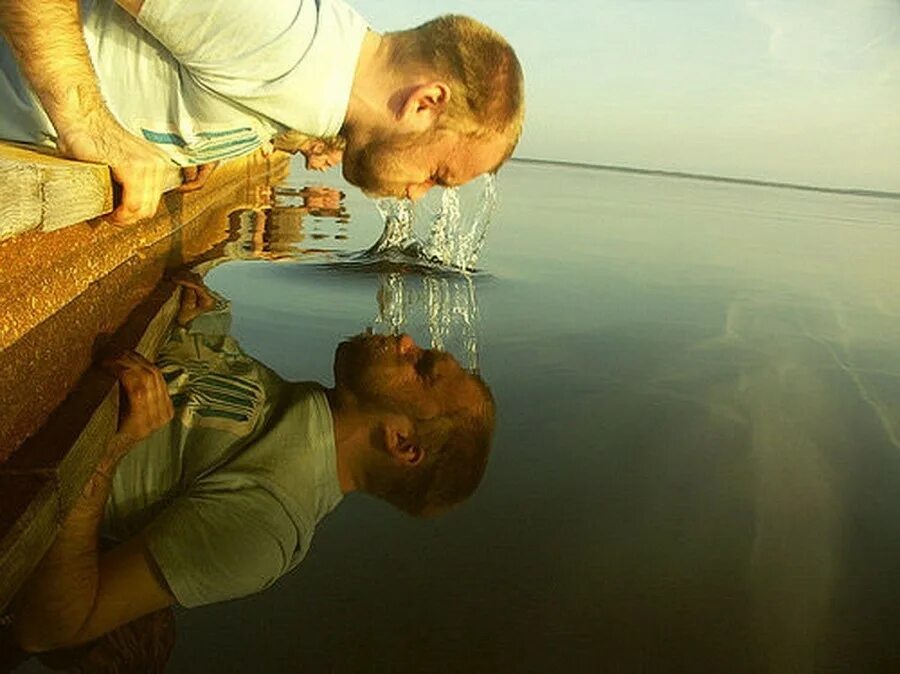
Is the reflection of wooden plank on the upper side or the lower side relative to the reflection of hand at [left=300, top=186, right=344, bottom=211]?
upper

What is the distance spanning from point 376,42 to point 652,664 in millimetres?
1511

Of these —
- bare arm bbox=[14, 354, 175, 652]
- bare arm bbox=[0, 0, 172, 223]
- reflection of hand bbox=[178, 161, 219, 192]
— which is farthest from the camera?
reflection of hand bbox=[178, 161, 219, 192]

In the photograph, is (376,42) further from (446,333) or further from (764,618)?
(764,618)

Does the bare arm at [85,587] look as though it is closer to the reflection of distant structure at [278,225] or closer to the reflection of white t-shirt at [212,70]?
the reflection of white t-shirt at [212,70]

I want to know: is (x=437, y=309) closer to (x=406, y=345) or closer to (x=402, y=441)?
(x=406, y=345)

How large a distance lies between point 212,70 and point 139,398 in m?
0.68

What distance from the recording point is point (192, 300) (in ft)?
8.85

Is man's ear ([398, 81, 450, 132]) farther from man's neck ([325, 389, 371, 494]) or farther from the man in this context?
man's neck ([325, 389, 371, 494])

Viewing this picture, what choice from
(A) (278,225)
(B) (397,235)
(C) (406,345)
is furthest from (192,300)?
(A) (278,225)

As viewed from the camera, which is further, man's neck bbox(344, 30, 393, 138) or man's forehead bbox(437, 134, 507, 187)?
man's forehead bbox(437, 134, 507, 187)

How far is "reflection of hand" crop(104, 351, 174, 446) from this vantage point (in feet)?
4.67

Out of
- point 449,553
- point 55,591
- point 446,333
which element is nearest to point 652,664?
point 449,553

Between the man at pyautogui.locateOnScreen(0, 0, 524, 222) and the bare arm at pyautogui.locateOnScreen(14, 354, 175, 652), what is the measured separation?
69 centimetres

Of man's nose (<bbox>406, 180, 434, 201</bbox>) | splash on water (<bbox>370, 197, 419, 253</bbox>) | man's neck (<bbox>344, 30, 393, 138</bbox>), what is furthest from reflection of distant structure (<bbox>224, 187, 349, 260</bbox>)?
man's neck (<bbox>344, 30, 393, 138</bbox>)
